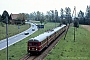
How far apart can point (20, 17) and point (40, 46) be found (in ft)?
314

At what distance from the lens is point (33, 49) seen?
110 feet

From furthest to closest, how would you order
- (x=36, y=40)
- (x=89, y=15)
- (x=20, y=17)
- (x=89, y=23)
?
1. (x=89, y=15)
2. (x=89, y=23)
3. (x=20, y=17)
4. (x=36, y=40)

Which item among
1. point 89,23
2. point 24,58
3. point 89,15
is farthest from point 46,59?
point 89,15

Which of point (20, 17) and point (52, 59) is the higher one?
point (20, 17)

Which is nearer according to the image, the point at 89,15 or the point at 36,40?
the point at 36,40

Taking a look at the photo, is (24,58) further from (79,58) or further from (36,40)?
(79,58)

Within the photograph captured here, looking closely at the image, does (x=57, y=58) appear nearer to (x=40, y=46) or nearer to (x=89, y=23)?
(x=40, y=46)

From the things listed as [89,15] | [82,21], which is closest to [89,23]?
[82,21]

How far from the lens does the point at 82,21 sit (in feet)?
528

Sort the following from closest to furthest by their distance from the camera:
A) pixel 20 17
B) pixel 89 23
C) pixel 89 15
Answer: pixel 20 17 → pixel 89 23 → pixel 89 15

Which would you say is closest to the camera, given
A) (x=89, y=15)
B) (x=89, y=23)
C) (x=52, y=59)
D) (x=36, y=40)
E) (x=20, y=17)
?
(x=52, y=59)

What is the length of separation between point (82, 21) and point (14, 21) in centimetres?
5947

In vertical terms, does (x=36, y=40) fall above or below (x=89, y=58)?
above

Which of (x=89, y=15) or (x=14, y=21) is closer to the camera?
(x=14, y=21)
